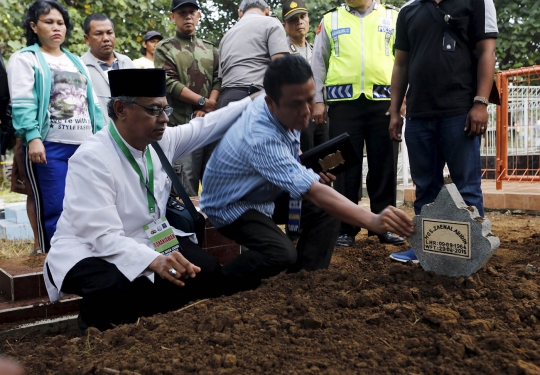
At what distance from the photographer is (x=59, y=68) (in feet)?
14.0

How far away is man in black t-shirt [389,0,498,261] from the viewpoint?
373cm

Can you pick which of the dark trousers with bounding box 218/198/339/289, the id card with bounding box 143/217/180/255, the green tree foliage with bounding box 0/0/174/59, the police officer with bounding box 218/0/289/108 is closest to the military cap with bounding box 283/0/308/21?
the police officer with bounding box 218/0/289/108

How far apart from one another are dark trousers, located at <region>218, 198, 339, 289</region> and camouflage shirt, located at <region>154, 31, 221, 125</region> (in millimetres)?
1805

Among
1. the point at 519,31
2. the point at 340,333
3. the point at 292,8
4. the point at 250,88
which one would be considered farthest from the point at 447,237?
the point at 519,31

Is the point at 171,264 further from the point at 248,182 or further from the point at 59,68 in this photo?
the point at 59,68

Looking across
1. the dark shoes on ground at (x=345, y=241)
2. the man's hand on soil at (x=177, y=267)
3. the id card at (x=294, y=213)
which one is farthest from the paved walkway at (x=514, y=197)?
the man's hand on soil at (x=177, y=267)

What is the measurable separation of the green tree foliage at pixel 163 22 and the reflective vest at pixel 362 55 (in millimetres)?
6169

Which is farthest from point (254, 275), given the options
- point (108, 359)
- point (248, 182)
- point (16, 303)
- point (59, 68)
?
point (59, 68)

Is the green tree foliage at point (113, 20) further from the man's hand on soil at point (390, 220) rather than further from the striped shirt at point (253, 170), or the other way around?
the man's hand on soil at point (390, 220)

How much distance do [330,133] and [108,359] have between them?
116 inches

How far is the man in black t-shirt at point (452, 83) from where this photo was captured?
373 cm

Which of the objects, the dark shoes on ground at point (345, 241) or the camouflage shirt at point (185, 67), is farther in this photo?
the camouflage shirt at point (185, 67)

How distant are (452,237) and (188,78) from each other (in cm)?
299

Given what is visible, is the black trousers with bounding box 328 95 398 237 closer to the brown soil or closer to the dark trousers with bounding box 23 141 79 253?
the brown soil
